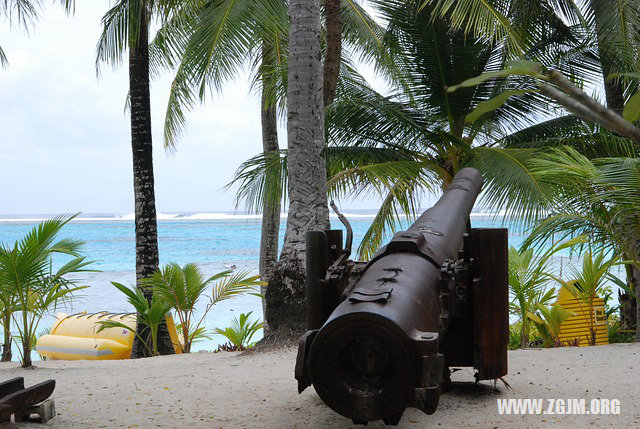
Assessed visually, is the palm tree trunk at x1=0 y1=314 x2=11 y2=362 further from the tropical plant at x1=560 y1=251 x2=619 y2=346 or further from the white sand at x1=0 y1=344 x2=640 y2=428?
the tropical plant at x1=560 y1=251 x2=619 y2=346

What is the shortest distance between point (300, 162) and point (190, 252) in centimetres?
4877

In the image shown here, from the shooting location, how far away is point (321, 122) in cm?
796

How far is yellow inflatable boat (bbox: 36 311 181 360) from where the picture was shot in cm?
1131

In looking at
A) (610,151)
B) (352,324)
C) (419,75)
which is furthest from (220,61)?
(352,324)

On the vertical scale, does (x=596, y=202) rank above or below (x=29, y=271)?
above

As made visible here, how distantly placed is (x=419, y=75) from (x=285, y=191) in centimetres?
288

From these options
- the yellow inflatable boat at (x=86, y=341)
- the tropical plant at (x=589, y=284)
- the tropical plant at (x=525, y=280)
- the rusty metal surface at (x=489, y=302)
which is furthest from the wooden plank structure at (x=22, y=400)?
the yellow inflatable boat at (x=86, y=341)

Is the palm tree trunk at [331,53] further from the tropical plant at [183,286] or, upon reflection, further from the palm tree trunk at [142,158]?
the tropical plant at [183,286]

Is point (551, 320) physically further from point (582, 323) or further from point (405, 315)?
point (405, 315)

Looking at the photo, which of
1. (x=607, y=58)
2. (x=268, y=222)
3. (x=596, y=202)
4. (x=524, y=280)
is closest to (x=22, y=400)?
(x=596, y=202)

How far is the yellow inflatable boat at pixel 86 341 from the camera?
1131 cm

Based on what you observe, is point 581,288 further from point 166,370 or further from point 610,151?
point 166,370

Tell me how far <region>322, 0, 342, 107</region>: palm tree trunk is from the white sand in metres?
4.64

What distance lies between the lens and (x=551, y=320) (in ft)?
27.4
